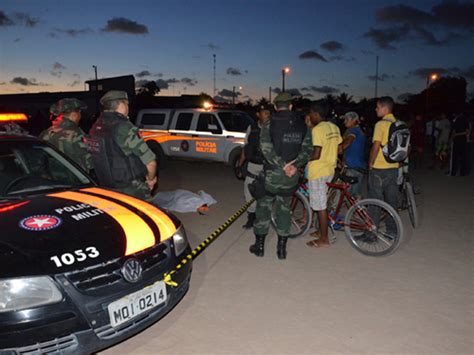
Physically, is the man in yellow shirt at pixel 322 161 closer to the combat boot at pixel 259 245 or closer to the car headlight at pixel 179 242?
the combat boot at pixel 259 245

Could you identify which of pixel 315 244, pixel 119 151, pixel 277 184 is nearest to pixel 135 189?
pixel 119 151

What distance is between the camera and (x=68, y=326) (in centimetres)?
229

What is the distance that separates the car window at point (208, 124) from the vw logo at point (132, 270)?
8310 mm

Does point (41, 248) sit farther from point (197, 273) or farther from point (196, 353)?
point (197, 273)

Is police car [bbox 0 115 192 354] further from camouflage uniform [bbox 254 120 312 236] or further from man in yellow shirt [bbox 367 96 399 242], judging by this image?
man in yellow shirt [bbox 367 96 399 242]

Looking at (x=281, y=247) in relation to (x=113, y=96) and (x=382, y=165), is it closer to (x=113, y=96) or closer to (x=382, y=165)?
(x=382, y=165)

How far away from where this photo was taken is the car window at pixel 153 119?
12.0 m

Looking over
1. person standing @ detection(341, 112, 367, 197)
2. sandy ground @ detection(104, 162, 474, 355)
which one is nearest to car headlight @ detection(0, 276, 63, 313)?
sandy ground @ detection(104, 162, 474, 355)

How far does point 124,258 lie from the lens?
259 centimetres

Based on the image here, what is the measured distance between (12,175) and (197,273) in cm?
207

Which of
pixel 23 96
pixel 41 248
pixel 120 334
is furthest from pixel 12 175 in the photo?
pixel 23 96

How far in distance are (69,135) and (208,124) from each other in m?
6.45

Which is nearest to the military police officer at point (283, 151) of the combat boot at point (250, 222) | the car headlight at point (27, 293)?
the combat boot at point (250, 222)

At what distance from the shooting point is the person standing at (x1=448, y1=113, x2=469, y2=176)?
34.2ft
